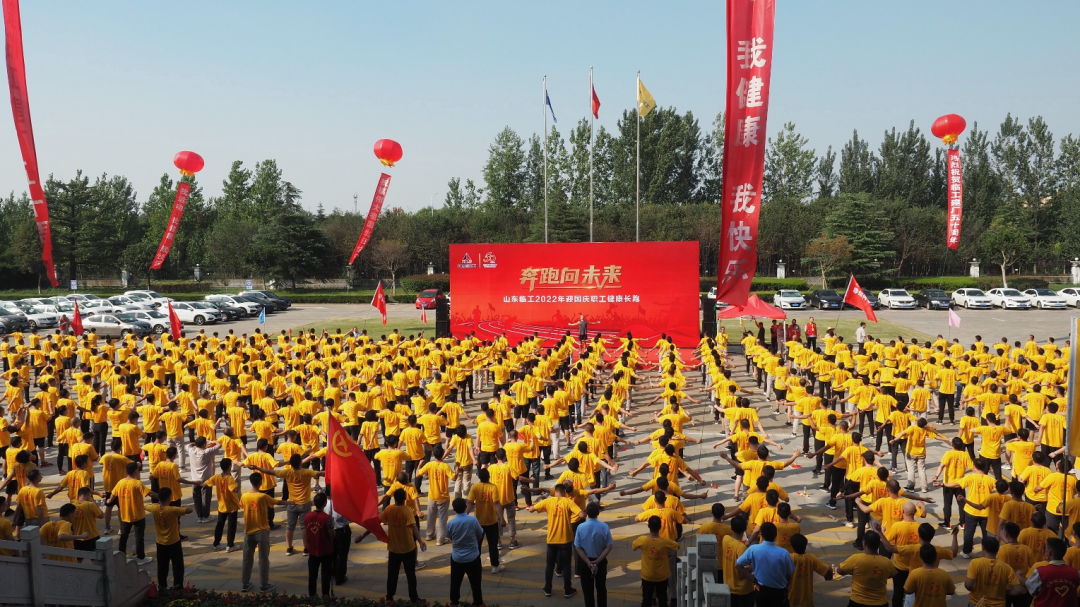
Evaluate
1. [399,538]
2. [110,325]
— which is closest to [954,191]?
[399,538]

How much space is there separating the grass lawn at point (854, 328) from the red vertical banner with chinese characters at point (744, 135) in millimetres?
18288

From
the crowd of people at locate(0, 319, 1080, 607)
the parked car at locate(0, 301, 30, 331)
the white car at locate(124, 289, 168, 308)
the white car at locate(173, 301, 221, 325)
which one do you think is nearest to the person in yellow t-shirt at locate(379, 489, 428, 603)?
the crowd of people at locate(0, 319, 1080, 607)

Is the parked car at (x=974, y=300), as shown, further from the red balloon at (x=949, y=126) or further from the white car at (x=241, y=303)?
the white car at (x=241, y=303)

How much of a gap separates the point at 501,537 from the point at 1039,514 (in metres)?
6.21

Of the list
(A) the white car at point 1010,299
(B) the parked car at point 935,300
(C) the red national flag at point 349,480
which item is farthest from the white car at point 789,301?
(C) the red national flag at point 349,480

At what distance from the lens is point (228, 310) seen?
40.6m

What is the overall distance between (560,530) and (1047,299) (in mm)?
43988

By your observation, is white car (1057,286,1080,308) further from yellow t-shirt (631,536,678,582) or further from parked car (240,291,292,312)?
parked car (240,291,292,312)

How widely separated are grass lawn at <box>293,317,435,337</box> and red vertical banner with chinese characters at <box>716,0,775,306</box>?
71.7 ft

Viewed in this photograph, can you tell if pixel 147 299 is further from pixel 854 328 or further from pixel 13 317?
pixel 854 328

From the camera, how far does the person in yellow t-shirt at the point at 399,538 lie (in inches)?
309

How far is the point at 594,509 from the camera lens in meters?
7.64

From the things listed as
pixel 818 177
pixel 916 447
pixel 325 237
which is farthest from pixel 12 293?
pixel 818 177

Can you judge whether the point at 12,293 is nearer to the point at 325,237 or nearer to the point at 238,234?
the point at 238,234
